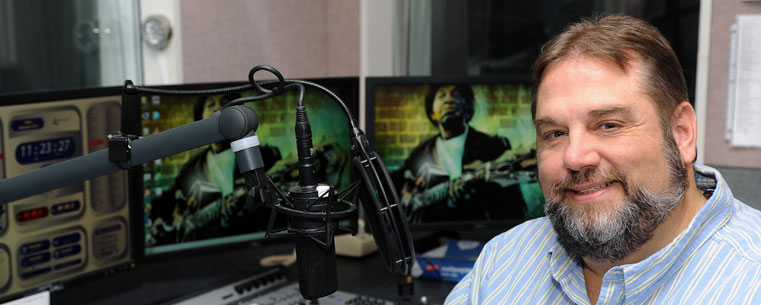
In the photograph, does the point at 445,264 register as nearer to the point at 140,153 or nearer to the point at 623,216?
the point at 623,216

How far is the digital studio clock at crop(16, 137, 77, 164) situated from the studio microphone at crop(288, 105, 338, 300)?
0.86 meters

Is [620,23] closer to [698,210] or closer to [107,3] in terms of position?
[698,210]

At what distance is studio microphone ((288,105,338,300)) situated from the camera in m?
0.72

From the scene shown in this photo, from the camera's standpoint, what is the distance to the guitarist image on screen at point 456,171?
1.80m

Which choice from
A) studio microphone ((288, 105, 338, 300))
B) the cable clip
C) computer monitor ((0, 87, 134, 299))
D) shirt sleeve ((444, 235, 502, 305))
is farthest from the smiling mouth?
computer monitor ((0, 87, 134, 299))

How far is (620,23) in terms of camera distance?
3.68 feet

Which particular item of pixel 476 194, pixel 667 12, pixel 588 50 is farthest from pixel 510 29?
pixel 588 50

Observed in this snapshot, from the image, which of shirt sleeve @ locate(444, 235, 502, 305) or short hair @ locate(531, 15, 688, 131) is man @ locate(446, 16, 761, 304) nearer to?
short hair @ locate(531, 15, 688, 131)

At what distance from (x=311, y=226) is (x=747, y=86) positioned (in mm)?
1304

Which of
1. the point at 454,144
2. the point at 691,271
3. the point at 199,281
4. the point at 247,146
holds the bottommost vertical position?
the point at 199,281

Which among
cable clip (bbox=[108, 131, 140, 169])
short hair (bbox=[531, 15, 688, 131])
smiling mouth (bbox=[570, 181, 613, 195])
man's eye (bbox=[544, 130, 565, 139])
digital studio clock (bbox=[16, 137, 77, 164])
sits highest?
short hair (bbox=[531, 15, 688, 131])

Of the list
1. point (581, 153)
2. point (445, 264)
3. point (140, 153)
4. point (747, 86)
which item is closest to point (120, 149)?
point (140, 153)

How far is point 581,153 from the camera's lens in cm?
104

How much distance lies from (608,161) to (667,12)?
1416mm
